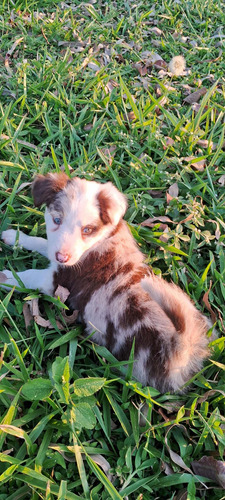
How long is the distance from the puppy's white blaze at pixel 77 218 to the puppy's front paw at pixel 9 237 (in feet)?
1.60

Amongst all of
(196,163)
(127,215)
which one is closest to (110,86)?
(196,163)

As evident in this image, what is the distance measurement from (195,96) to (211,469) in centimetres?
380

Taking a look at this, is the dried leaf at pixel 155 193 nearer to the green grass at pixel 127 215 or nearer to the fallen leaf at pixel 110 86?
the green grass at pixel 127 215

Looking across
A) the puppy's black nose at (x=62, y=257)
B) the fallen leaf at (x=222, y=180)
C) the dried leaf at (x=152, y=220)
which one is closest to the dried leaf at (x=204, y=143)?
the fallen leaf at (x=222, y=180)

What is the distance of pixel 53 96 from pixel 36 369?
9.10 ft

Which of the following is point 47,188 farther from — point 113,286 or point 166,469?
point 166,469

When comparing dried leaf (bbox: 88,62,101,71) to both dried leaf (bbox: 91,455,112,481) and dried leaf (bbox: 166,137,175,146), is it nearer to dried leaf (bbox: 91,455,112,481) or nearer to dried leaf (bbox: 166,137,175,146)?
dried leaf (bbox: 166,137,175,146)

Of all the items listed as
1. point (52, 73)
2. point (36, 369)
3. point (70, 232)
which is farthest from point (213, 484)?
point (52, 73)

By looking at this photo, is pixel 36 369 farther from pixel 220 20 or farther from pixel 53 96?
pixel 220 20

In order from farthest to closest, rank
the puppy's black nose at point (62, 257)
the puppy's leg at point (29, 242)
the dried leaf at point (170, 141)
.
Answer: the dried leaf at point (170, 141) → the puppy's leg at point (29, 242) → the puppy's black nose at point (62, 257)

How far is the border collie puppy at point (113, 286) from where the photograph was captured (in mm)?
2338

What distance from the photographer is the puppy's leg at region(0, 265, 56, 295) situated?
2.83m

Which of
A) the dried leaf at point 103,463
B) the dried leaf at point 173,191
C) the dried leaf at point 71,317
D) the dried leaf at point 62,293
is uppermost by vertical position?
the dried leaf at point 173,191

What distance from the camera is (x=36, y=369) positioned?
2533mm
